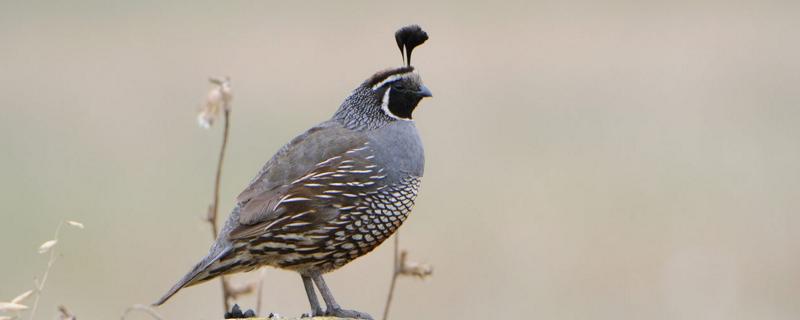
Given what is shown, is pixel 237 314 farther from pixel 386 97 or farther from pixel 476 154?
pixel 476 154

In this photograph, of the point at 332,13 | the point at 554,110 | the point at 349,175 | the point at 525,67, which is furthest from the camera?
the point at 332,13

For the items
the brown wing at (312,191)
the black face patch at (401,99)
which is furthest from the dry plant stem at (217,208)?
the black face patch at (401,99)

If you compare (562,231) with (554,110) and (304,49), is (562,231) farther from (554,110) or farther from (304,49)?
(304,49)

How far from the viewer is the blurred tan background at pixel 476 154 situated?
32.8 feet

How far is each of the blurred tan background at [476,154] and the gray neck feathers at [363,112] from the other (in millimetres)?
1292

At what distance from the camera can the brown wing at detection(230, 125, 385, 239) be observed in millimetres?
5391

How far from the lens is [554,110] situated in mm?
14781

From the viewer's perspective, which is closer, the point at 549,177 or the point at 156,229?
the point at 156,229

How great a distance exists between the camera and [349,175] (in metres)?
5.54

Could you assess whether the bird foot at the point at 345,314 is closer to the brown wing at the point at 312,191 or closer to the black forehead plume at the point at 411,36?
the brown wing at the point at 312,191

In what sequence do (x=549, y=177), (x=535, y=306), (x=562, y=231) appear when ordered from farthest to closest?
(x=549, y=177)
(x=562, y=231)
(x=535, y=306)

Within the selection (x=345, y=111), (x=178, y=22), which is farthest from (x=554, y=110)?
(x=345, y=111)

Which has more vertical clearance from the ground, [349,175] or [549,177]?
[349,175]

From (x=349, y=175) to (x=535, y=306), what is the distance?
432 centimetres
